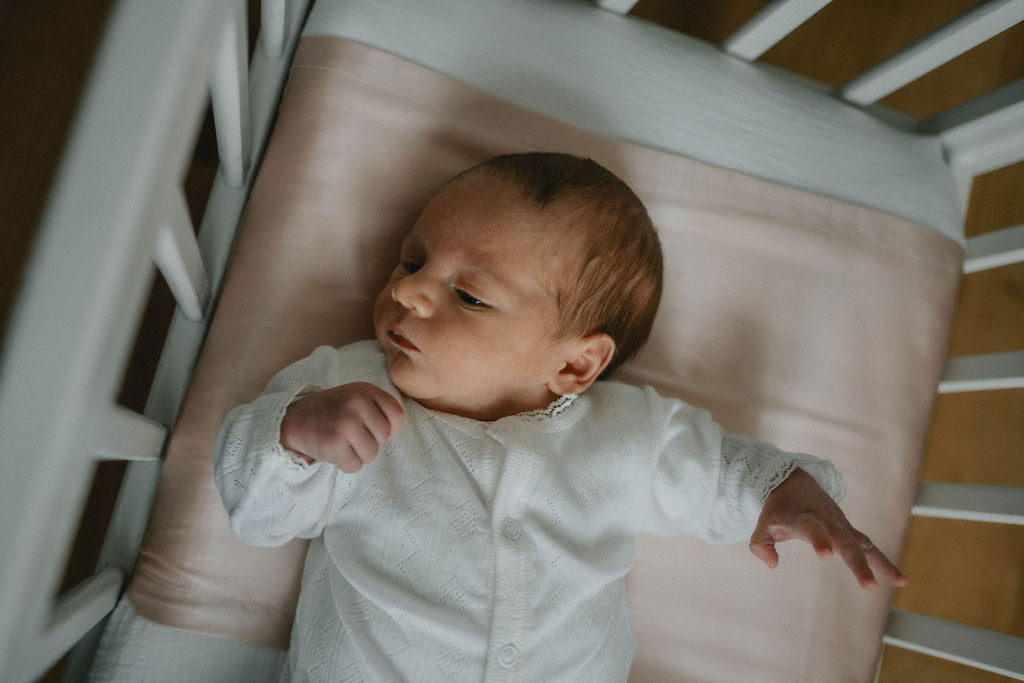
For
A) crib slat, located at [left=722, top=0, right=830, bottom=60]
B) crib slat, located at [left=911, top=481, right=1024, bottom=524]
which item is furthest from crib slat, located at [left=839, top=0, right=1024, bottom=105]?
crib slat, located at [left=911, top=481, right=1024, bottom=524]

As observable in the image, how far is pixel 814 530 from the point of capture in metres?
0.73

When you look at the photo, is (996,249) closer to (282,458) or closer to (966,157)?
(966,157)

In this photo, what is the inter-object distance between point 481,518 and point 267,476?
0.23m

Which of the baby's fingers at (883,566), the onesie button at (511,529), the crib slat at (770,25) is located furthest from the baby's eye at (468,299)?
the crib slat at (770,25)

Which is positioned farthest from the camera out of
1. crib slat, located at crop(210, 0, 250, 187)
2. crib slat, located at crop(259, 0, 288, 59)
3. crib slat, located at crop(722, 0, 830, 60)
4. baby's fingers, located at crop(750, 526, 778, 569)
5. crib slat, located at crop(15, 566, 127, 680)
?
crib slat, located at crop(722, 0, 830, 60)

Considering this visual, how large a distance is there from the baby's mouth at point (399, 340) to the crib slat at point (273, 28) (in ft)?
1.26

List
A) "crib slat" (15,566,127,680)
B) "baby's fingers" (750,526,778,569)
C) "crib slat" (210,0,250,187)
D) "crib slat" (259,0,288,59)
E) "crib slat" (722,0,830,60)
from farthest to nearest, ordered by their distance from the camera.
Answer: "crib slat" (722,0,830,60) → "crib slat" (259,0,288,59) → "baby's fingers" (750,526,778,569) → "crib slat" (210,0,250,187) → "crib slat" (15,566,127,680)

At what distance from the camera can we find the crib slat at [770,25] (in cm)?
98

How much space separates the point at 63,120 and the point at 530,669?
3.59 feet

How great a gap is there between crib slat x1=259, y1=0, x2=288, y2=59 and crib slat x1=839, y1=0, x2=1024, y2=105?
79 centimetres

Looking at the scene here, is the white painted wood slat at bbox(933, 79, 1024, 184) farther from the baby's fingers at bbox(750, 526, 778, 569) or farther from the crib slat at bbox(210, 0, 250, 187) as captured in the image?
the crib slat at bbox(210, 0, 250, 187)

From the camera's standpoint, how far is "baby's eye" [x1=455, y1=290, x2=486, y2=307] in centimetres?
82

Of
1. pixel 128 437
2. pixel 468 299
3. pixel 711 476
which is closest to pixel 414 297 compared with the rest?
pixel 468 299

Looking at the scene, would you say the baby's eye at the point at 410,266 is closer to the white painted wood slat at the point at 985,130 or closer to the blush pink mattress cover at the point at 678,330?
the blush pink mattress cover at the point at 678,330
